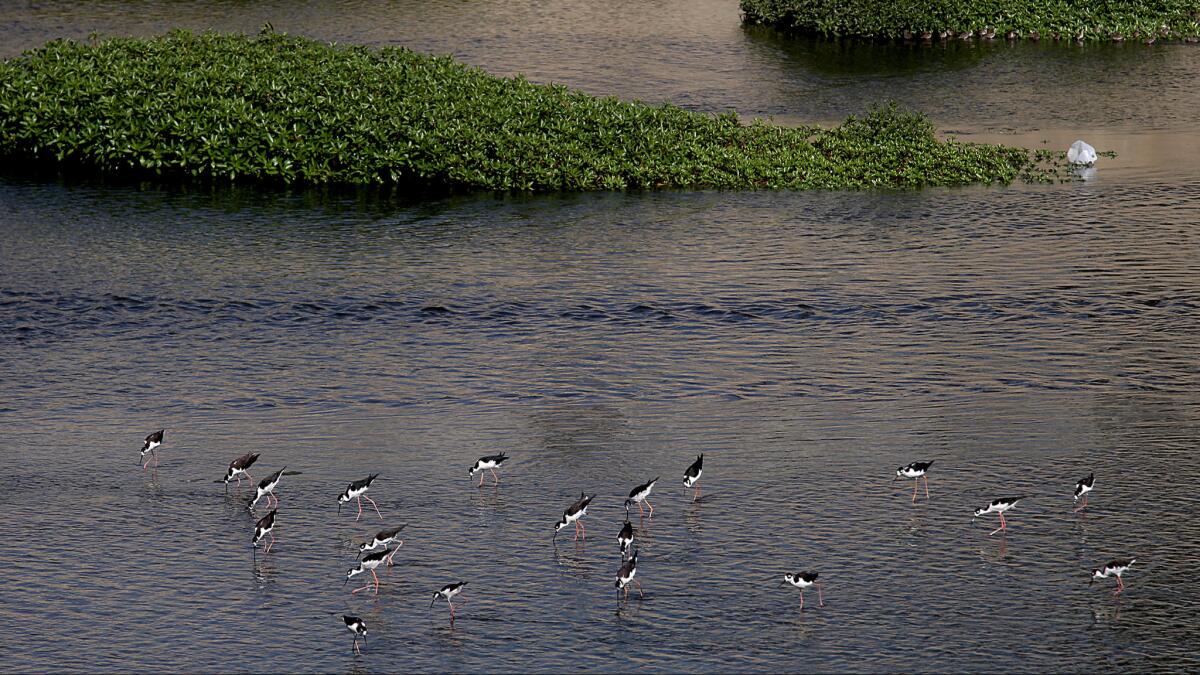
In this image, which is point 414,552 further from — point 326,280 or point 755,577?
point 326,280

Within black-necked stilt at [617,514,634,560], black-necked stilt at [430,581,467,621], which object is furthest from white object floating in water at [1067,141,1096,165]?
black-necked stilt at [430,581,467,621]

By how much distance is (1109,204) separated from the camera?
28953 mm

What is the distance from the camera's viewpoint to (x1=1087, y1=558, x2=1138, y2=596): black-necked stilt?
44.6ft

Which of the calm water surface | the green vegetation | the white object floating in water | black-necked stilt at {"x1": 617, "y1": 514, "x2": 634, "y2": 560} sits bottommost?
the calm water surface

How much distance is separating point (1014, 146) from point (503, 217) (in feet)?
39.1

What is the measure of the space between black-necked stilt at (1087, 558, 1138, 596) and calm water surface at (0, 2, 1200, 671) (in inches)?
9.0

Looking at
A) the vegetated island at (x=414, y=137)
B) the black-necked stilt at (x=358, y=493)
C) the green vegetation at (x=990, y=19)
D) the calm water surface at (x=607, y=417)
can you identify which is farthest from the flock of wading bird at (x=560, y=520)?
the green vegetation at (x=990, y=19)

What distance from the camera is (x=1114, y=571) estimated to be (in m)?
13.6

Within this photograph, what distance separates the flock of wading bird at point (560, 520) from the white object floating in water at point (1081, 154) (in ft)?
56.4

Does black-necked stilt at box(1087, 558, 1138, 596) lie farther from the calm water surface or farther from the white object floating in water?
the white object floating in water

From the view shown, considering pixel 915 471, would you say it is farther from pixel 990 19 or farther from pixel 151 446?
pixel 990 19

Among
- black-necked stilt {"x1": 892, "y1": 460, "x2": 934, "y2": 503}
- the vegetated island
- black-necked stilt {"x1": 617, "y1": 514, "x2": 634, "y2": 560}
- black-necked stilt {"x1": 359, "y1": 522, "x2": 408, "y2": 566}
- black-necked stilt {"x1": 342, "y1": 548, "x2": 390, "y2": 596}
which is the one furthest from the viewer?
the vegetated island

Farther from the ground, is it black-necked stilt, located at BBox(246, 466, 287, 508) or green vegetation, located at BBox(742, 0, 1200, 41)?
green vegetation, located at BBox(742, 0, 1200, 41)

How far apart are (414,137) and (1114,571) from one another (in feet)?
63.0
